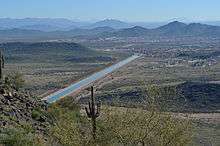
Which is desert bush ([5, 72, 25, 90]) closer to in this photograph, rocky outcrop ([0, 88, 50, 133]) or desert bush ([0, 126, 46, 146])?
rocky outcrop ([0, 88, 50, 133])

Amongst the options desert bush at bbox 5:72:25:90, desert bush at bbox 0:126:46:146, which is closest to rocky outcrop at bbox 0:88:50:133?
desert bush at bbox 5:72:25:90

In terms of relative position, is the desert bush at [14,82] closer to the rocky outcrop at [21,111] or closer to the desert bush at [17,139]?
the rocky outcrop at [21,111]

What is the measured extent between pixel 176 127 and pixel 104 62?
467 feet

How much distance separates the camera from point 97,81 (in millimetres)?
103562

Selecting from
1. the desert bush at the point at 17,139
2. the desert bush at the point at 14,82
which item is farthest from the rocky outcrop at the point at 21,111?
the desert bush at the point at 17,139

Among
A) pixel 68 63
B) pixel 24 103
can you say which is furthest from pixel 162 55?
pixel 24 103

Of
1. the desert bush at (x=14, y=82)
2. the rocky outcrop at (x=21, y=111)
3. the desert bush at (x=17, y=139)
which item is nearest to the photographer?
the desert bush at (x=17, y=139)

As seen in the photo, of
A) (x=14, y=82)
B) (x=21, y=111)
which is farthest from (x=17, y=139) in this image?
(x=14, y=82)

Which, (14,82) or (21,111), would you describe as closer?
(21,111)

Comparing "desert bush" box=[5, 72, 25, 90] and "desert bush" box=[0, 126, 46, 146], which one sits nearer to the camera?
"desert bush" box=[0, 126, 46, 146]

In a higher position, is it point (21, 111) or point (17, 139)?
point (17, 139)

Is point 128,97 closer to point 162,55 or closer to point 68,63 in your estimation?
point 68,63

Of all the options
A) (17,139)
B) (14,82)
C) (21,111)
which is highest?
(17,139)

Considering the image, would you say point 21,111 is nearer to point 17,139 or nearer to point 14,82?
point 17,139
